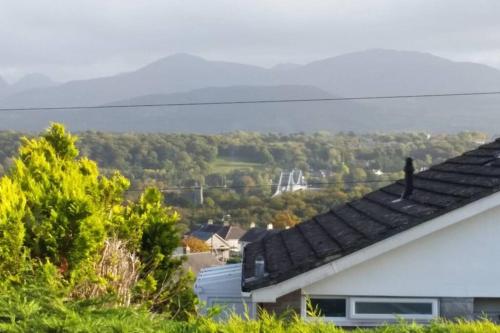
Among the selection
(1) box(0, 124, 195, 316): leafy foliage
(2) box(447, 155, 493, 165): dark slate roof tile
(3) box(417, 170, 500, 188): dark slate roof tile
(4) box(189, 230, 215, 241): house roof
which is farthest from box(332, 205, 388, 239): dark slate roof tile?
(4) box(189, 230, 215, 241): house roof

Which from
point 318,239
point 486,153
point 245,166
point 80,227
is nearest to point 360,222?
point 318,239

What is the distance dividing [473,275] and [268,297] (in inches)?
82.6

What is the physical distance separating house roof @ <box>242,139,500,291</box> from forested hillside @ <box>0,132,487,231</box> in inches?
1463

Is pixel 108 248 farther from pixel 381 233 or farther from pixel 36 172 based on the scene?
pixel 381 233

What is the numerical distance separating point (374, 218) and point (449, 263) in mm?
1342

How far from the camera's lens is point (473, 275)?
6.45 meters

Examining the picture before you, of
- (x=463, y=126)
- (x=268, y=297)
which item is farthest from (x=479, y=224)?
(x=463, y=126)

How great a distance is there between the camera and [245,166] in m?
95.6

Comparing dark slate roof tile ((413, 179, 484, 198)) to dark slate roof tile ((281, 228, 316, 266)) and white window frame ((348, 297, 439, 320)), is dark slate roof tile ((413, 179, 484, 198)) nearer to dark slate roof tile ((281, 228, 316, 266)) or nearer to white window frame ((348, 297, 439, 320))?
white window frame ((348, 297, 439, 320))

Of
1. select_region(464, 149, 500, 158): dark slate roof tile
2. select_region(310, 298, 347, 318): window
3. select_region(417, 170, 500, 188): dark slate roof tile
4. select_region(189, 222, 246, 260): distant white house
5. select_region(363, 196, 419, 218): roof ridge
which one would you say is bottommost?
select_region(189, 222, 246, 260): distant white house

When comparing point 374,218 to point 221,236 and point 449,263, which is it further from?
point 221,236

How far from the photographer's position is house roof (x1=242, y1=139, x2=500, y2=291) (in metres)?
6.33

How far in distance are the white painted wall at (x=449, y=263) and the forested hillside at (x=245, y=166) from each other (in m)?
39.9

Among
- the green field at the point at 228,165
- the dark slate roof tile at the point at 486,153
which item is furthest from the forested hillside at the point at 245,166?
the dark slate roof tile at the point at 486,153
